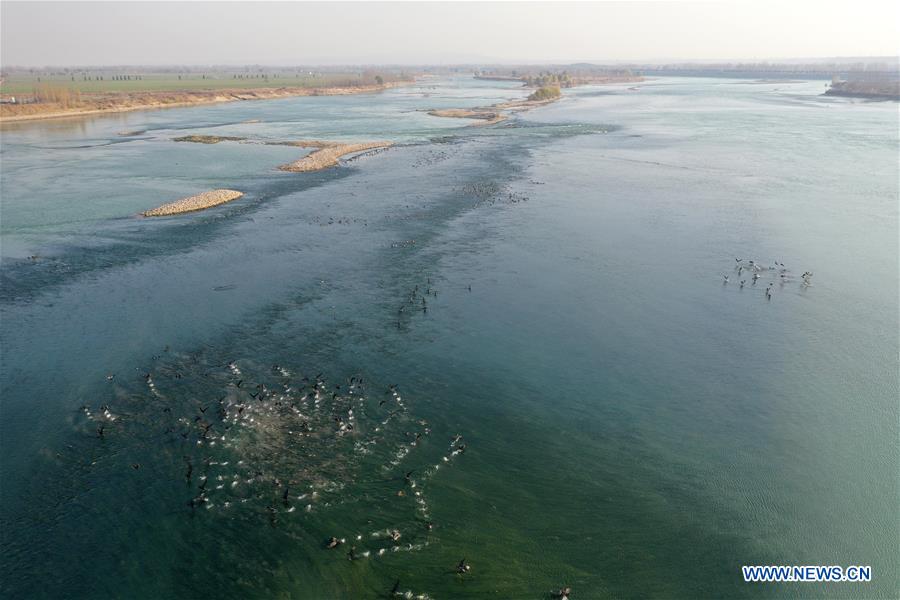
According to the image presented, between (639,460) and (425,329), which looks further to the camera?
(425,329)

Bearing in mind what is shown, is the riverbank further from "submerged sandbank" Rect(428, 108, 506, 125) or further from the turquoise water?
the turquoise water

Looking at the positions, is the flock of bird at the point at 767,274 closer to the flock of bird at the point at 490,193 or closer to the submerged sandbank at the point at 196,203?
the flock of bird at the point at 490,193

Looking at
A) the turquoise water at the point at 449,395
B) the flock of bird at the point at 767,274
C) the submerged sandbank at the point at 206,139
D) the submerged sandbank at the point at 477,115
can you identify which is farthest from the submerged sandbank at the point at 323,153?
the flock of bird at the point at 767,274

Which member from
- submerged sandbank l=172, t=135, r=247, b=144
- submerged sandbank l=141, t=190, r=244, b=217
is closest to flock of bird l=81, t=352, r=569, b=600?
submerged sandbank l=141, t=190, r=244, b=217

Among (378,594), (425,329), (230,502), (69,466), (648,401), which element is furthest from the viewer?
(425,329)

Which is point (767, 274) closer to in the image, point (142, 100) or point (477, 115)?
point (477, 115)

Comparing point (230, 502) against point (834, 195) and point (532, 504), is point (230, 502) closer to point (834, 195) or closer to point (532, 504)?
point (532, 504)

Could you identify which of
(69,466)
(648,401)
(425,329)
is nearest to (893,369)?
(648,401)
